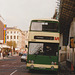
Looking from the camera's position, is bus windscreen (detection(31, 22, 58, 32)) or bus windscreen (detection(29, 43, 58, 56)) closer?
bus windscreen (detection(29, 43, 58, 56))

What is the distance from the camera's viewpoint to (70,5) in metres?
15.8

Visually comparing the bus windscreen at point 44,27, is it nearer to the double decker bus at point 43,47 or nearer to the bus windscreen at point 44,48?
the double decker bus at point 43,47

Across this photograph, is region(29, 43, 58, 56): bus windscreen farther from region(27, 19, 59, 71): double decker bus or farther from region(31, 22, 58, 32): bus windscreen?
region(31, 22, 58, 32): bus windscreen

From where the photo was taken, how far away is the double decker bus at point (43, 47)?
16969mm

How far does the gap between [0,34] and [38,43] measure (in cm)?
7721

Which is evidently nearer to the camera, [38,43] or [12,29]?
[38,43]

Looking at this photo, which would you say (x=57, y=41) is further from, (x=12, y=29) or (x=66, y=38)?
(x=12, y=29)

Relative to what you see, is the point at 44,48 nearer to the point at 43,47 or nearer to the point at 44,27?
the point at 43,47

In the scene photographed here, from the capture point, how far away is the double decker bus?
16969 mm

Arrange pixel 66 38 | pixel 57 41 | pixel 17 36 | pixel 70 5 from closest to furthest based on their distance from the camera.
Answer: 1. pixel 70 5
2. pixel 57 41
3. pixel 66 38
4. pixel 17 36

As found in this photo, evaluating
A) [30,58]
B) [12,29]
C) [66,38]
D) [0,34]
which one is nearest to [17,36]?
[12,29]

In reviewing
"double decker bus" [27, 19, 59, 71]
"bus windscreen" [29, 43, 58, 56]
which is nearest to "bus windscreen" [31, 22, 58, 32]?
"double decker bus" [27, 19, 59, 71]

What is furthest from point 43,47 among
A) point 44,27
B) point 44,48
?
point 44,27

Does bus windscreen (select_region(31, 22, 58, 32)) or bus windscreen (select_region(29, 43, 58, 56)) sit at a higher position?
bus windscreen (select_region(31, 22, 58, 32))
